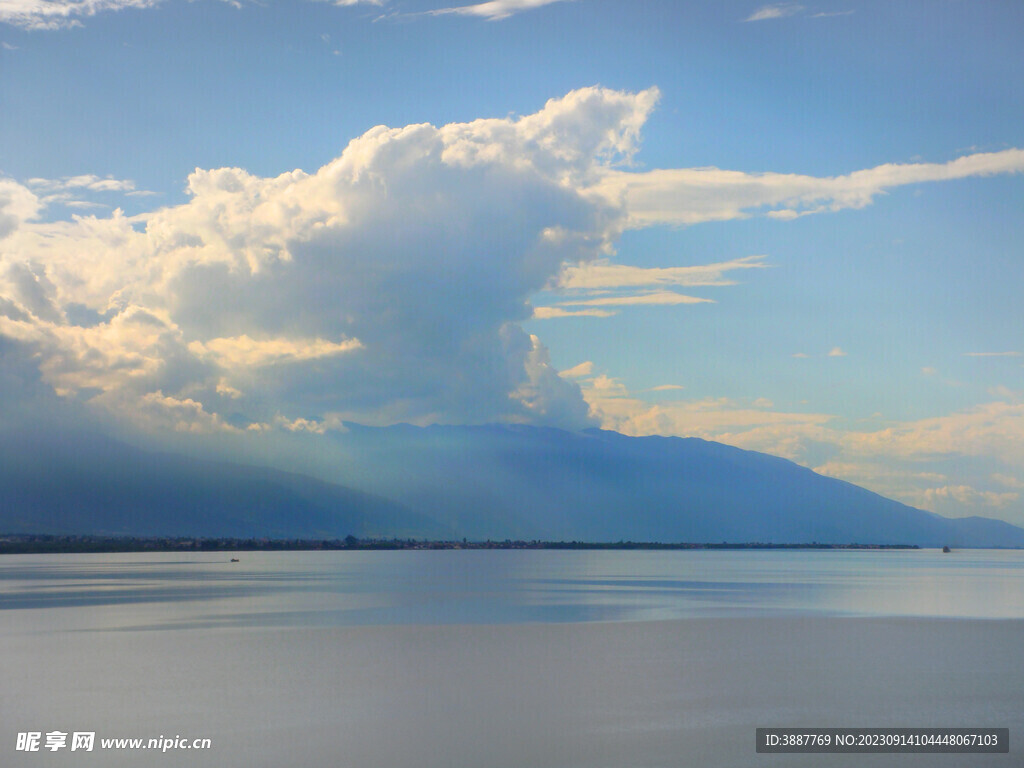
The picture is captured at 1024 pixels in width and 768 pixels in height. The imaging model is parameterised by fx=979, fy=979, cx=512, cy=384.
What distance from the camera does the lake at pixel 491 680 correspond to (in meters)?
19.5

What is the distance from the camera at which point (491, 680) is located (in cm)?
2691

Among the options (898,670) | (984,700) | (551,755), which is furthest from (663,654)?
(551,755)

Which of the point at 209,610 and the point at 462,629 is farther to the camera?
the point at 209,610

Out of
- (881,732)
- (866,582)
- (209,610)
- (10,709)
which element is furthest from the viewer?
(866,582)

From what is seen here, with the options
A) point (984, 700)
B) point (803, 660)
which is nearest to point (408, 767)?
point (984, 700)

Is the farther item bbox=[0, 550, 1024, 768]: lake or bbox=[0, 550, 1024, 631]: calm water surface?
bbox=[0, 550, 1024, 631]: calm water surface

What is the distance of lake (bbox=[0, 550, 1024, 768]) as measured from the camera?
63.9 feet

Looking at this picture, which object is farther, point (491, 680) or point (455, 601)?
point (455, 601)

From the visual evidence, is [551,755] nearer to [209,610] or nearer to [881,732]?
[881,732]

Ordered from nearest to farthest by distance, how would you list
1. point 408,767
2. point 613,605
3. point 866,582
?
1. point 408,767
2. point 613,605
3. point 866,582

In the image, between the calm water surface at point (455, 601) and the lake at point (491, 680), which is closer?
the lake at point (491, 680)

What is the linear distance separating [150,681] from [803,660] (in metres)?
19.5

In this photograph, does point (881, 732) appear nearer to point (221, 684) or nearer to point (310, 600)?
point (221, 684)

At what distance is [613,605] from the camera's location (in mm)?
53375
